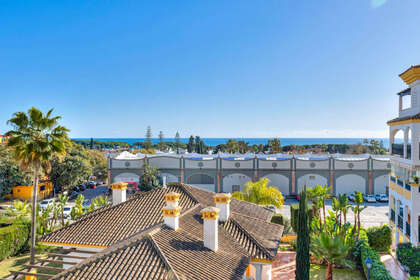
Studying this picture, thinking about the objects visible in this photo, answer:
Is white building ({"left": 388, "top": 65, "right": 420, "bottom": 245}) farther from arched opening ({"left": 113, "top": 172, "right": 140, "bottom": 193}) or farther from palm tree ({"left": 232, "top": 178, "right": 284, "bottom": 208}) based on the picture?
arched opening ({"left": 113, "top": 172, "right": 140, "bottom": 193})

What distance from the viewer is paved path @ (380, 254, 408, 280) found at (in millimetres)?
15801

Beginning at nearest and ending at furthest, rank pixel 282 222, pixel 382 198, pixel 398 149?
pixel 398 149
pixel 282 222
pixel 382 198

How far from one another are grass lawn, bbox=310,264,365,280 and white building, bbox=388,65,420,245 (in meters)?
3.63

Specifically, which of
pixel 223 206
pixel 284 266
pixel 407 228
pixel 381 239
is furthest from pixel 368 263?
pixel 223 206

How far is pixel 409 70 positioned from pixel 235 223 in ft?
47.0

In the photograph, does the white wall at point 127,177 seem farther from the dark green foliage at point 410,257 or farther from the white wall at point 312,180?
the dark green foliage at point 410,257

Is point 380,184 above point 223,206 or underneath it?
underneath

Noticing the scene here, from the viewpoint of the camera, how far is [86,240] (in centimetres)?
1127

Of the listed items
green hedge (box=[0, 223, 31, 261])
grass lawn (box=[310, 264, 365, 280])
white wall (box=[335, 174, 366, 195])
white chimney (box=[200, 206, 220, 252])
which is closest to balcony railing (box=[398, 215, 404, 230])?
grass lawn (box=[310, 264, 365, 280])

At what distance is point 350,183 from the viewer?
41.2 metres

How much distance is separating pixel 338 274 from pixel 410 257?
12.6ft

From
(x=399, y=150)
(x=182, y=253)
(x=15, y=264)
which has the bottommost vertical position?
(x=15, y=264)

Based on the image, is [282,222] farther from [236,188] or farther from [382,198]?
[382,198]

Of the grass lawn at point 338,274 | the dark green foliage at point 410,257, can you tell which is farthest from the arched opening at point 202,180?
the dark green foliage at point 410,257
